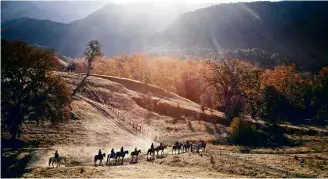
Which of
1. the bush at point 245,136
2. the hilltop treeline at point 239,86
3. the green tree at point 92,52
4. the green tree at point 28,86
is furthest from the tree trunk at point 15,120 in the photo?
the green tree at point 92,52

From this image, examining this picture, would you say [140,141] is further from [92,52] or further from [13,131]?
[92,52]

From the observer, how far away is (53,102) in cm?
5641

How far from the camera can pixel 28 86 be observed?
5447 centimetres

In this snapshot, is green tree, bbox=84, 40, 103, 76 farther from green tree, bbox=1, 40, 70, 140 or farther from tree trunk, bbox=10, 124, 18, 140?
tree trunk, bbox=10, 124, 18, 140

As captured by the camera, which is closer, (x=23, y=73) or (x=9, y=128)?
(x=23, y=73)

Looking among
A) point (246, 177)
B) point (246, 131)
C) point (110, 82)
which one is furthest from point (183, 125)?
point (246, 177)

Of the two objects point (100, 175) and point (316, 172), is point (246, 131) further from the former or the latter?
point (100, 175)

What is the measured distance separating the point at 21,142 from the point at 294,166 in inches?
1665

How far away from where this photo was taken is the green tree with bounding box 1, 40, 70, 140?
51.6 metres

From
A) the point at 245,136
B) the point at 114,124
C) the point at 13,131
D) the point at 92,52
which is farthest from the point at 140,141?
the point at 92,52

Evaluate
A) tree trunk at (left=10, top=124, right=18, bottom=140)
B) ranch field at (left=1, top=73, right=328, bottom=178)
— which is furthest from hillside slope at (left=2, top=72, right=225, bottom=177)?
tree trunk at (left=10, top=124, right=18, bottom=140)

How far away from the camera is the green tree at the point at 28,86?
51.6m

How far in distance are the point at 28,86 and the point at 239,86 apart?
7393 centimetres

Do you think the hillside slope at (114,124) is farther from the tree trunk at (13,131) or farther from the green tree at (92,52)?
the green tree at (92,52)
